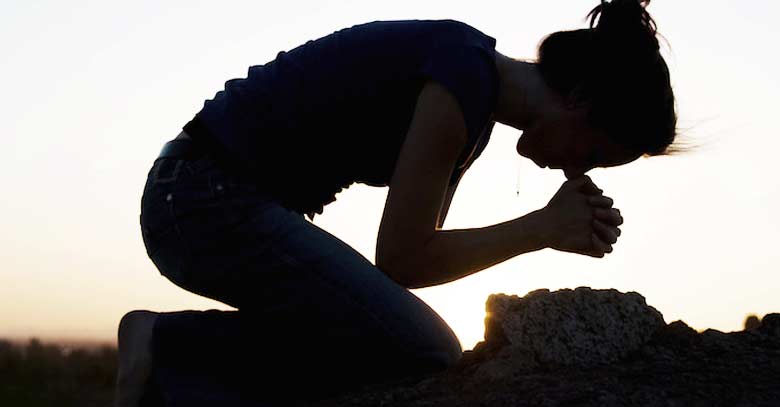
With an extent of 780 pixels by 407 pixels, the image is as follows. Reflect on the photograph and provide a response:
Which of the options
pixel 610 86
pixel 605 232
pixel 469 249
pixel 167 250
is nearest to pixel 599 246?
pixel 605 232

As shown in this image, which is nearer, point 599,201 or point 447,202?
point 599,201

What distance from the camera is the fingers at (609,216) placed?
11.7 ft

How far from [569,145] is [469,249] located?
0.51m

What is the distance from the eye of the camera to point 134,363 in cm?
401

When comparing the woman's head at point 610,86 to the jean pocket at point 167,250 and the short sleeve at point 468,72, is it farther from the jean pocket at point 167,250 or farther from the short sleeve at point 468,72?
the jean pocket at point 167,250

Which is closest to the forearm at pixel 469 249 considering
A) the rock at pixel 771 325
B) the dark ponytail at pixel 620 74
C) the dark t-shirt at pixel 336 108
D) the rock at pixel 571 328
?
the dark t-shirt at pixel 336 108

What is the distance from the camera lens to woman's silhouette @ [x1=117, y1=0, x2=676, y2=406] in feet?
11.3

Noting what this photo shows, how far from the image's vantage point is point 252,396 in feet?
13.6

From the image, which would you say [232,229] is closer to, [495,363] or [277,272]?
[277,272]

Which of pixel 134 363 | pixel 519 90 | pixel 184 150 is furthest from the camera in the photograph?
pixel 134 363

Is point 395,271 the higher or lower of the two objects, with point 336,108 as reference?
lower

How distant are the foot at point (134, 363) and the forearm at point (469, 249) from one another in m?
1.08

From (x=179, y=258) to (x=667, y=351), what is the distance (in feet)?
6.76

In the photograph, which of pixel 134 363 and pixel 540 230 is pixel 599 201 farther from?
pixel 134 363
